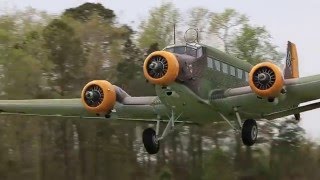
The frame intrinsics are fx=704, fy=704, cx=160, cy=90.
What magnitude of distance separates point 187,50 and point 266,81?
3031 millimetres

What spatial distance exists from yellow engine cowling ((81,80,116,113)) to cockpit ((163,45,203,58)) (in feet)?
12.0

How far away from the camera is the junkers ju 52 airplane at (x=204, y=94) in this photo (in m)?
23.9

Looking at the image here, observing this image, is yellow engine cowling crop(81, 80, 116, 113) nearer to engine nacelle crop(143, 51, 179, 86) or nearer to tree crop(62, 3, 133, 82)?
engine nacelle crop(143, 51, 179, 86)

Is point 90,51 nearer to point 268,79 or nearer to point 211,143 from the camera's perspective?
point 211,143

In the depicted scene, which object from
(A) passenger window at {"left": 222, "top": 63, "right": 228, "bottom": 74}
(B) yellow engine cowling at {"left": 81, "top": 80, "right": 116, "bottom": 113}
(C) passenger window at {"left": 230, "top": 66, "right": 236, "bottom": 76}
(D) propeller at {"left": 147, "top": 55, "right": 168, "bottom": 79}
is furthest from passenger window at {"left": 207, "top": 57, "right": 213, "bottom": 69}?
(B) yellow engine cowling at {"left": 81, "top": 80, "right": 116, "bottom": 113}

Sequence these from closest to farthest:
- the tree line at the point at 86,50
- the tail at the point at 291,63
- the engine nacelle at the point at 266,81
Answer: the engine nacelle at the point at 266,81 → the tail at the point at 291,63 → the tree line at the point at 86,50

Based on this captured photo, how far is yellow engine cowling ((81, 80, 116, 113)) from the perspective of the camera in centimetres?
2675

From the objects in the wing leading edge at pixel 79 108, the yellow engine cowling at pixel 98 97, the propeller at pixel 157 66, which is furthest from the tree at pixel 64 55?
the propeller at pixel 157 66

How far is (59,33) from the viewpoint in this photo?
5806 centimetres

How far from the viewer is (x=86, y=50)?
57.3 meters

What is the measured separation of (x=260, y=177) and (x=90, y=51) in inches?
709

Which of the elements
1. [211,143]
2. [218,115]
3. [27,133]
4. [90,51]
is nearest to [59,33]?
[90,51]

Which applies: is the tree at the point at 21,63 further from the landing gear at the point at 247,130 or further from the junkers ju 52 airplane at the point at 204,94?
the landing gear at the point at 247,130

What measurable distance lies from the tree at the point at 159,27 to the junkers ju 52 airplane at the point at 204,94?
94.3 feet
